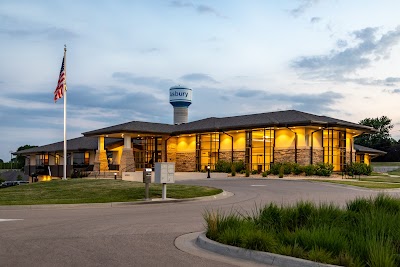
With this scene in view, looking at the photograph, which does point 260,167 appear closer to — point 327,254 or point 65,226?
point 65,226

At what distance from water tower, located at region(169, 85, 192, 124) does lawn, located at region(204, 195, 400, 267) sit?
6899 centimetres

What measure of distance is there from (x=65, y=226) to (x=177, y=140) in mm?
→ 48132

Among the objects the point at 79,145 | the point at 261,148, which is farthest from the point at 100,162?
the point at 261,148

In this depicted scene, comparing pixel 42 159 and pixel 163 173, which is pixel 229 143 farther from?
pixel 163 173

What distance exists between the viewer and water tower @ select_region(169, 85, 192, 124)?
8031 cm

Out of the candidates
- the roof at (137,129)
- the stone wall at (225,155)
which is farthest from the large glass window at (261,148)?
the roof at (137,129)

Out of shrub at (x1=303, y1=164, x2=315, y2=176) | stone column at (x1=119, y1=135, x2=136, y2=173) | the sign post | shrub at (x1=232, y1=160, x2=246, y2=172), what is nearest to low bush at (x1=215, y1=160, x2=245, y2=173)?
shrub at (x1=232, y1=160, x2=246, y2=172)

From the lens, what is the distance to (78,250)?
9164 millimetres

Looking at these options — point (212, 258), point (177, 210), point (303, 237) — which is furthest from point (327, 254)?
point (177, 210)

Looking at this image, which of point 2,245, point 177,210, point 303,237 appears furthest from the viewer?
point 177,210

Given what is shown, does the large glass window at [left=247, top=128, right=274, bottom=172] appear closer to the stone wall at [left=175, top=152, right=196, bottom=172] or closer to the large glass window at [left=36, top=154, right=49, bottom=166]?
the stone wall at [left=175, top=152, right=196, bottom=172]

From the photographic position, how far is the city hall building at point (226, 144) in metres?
47.9

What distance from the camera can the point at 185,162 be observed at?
58.9m

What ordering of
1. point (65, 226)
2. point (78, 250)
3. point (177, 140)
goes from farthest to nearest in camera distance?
point (177, 140)
point (65, 226)
point (78, 250)
